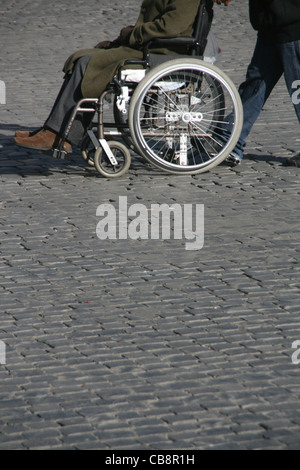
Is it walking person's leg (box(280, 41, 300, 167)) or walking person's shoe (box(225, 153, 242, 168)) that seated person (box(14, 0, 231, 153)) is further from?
walking person's shoe (box(225, 153, 242, 168))

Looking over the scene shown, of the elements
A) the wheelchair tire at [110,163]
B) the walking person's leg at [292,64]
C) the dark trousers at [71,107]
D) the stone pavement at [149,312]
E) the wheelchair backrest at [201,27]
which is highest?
the wheelchair backrest at [201,27]

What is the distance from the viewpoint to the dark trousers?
21.3 feet

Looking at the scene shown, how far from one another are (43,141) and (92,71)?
628 millimetres

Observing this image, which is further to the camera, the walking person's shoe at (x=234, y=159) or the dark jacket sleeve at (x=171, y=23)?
the walking person's shoe at (x=234, y=159)

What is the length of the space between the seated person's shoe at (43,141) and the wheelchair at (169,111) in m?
0.09

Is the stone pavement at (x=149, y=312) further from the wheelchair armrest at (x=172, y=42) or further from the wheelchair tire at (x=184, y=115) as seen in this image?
the wheelchair armrest at (x=172, y=42)

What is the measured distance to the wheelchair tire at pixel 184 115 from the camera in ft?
21.2

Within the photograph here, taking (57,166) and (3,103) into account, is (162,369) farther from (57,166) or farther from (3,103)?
(3,103)

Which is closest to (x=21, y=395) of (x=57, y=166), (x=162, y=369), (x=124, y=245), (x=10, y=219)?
(x=162, y=369)

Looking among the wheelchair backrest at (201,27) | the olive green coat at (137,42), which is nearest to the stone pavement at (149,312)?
the olive green coat at (137,42)

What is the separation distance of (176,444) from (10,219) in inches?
115

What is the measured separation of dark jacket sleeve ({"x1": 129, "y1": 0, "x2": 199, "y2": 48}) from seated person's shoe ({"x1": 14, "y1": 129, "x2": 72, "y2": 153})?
0.94 metres


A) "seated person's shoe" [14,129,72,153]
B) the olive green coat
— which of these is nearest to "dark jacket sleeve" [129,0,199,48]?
the olive green coat

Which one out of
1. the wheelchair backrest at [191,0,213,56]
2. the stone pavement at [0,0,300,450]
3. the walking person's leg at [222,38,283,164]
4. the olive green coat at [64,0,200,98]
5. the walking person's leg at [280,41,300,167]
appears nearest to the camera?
the stone pavement at [0,0,300,450]
